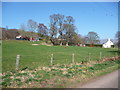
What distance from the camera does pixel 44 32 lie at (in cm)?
7788

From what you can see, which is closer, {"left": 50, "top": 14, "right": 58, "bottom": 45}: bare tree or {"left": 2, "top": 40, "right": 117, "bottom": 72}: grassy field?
{"left": 2, "top": 40, "right": 117, "bottom": 72}: grassy field

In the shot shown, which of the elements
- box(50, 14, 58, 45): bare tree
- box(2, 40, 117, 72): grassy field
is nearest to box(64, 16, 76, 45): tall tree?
box(50, 14, 58, 45): bare tree

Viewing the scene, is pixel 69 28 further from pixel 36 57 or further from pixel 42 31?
pixel 36 57

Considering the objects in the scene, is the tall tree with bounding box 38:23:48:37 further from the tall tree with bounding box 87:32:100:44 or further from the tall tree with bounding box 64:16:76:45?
the tall tree with bounding box 87:32:100:44

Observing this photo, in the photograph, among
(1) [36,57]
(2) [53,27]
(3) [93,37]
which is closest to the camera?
(1) [36,57]

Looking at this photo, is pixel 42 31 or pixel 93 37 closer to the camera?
pixel 42 31

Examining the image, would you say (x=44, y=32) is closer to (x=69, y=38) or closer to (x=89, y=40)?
(x=69, y=38)

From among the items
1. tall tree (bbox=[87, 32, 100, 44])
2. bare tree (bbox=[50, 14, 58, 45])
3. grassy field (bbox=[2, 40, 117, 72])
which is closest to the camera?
grassy field (bbox=[2, 40, 117, 72])

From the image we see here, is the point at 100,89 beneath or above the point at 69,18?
beneath

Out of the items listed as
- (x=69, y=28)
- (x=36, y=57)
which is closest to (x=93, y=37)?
(x=69, y=28)

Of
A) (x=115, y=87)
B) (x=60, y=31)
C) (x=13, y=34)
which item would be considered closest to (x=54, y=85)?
(x=115, y=87)

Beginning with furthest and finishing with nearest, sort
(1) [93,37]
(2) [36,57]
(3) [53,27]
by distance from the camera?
(1) [93,37]
(3) [53,27]
(2) [36,57]

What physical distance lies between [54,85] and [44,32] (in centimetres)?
7322

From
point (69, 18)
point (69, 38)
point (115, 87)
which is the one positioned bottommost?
point (115, 87)
